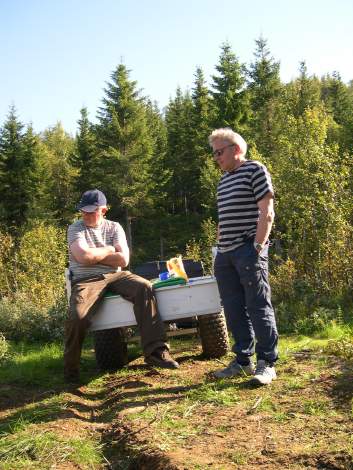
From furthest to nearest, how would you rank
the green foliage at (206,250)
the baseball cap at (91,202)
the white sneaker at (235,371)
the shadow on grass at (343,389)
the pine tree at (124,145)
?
the pine tree at (124,145), the green foliage at (206,250), the baseball cap at (91,202), the white sneaker at (235,371), the shadow on grass at (343,389)

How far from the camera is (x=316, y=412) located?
2969mm

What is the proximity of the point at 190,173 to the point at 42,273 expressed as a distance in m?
22.5

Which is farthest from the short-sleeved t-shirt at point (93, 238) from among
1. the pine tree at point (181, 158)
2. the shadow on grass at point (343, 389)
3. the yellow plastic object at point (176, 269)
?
the pine tree at point (181, 158)

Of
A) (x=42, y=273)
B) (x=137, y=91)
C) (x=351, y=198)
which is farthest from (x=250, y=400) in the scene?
(x=137, y=91)

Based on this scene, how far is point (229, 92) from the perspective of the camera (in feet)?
104

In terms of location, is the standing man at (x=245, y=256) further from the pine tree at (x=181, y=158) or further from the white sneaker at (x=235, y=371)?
the pine tree at (x=181, y=158)

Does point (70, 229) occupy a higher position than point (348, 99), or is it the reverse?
point (348, 99)

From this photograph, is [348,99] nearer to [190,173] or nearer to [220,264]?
[190,173]

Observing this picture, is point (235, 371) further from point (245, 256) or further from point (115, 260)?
point (115, 260)

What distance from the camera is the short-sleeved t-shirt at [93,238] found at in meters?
4.80

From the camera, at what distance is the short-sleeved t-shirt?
15.8 feet

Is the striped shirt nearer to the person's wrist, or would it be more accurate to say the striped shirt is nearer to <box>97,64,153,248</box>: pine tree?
the person's wrist

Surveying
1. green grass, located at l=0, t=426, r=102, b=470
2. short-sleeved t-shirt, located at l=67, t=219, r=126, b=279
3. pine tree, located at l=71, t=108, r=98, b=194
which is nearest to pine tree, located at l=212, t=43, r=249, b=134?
pine tree, located at l=71, t=108, r=98, b=194

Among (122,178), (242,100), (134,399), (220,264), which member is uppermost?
(242,100)
